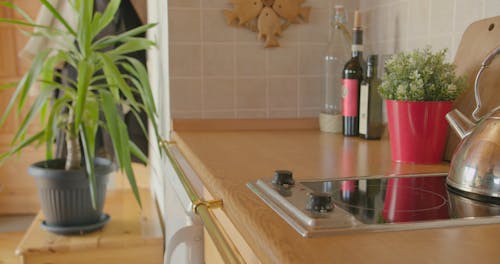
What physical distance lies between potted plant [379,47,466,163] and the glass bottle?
1.60 ft

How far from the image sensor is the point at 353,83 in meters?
1.39

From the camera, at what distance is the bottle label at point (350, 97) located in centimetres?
138

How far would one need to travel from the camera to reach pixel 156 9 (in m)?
1.99

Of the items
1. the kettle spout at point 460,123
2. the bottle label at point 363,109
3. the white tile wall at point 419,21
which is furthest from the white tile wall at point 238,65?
the kettle spout at point 460,123

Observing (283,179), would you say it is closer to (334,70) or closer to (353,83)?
(353,83)

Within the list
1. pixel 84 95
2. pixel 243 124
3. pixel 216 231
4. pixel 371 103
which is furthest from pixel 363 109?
pixel 84 95

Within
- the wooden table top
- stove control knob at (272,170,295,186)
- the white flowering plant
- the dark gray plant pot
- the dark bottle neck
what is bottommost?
the wooden table top

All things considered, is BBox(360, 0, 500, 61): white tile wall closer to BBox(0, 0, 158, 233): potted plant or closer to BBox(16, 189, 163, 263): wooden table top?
BBox(0, 0, 158, 233): potted plant

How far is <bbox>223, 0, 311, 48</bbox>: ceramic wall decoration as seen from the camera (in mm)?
1604

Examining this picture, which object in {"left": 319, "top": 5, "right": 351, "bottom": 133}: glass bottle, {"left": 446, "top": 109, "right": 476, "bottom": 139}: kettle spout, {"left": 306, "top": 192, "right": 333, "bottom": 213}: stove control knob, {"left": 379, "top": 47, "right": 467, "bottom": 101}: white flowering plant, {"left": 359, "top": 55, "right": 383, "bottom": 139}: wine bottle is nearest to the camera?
{"left": 306, "top": 192, "right": 333, "bottom": 213}: stove control knob

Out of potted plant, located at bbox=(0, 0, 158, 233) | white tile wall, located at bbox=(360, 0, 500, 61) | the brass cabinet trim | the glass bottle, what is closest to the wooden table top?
potted plant, located at bbox=(0, 0, 158, 233)

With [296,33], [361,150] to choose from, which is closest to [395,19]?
[296,33]

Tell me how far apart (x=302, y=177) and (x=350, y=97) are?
561mm

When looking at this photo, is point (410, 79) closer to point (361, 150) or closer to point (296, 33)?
point (361, 150)
